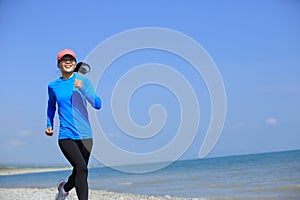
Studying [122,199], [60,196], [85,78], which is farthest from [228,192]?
[85,78]

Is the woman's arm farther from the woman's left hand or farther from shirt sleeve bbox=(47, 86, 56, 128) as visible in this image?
shirt sleeve bbox=(47, 86, 56, 128)

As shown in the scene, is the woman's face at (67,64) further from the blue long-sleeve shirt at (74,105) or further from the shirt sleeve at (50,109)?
the shirt sleeve at (50,109)

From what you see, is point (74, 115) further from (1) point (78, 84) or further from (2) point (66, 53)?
(2) point (66, 53)

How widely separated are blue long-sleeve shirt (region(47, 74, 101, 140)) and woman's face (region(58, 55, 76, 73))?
67 mm

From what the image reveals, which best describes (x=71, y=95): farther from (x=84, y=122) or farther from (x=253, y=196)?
(x=253, y=196)

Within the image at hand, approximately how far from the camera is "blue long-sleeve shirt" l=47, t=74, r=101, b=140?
3016 millimetres

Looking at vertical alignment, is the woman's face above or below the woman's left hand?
above

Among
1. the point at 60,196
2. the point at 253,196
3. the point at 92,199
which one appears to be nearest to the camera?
the point at 60,196

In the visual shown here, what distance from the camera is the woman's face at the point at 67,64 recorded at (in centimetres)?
308

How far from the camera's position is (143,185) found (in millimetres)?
10211

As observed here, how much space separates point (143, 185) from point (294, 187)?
3.28m

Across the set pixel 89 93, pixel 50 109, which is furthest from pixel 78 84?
pixel 50 109

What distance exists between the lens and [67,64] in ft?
10.1

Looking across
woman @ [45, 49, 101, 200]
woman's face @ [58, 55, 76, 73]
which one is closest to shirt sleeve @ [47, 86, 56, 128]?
woman @ [45, 49, 101, 200]
